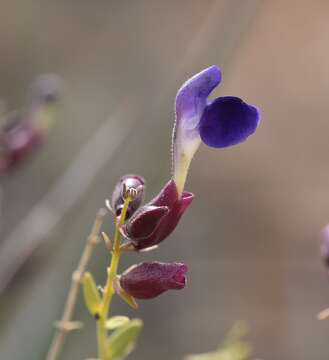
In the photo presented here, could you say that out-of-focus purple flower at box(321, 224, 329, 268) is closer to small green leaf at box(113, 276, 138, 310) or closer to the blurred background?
small green leaf at box(113, 276, 138, 310)

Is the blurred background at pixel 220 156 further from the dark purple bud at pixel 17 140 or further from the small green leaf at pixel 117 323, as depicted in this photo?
the small green leaf at pixel 117 323

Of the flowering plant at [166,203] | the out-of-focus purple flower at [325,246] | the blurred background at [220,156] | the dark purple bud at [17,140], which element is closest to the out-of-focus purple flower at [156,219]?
the flowering plant at [166,203]

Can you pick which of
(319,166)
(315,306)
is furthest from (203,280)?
(319,166)

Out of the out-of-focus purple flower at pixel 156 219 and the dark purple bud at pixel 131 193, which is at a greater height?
the dark purple bud at pixel 131 193

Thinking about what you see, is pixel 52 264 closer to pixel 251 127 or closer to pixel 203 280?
pixel 251 127

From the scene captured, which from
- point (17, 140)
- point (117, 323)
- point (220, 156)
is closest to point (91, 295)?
point (117, 323)

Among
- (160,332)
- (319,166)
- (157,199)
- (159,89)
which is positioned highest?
(319,166)
